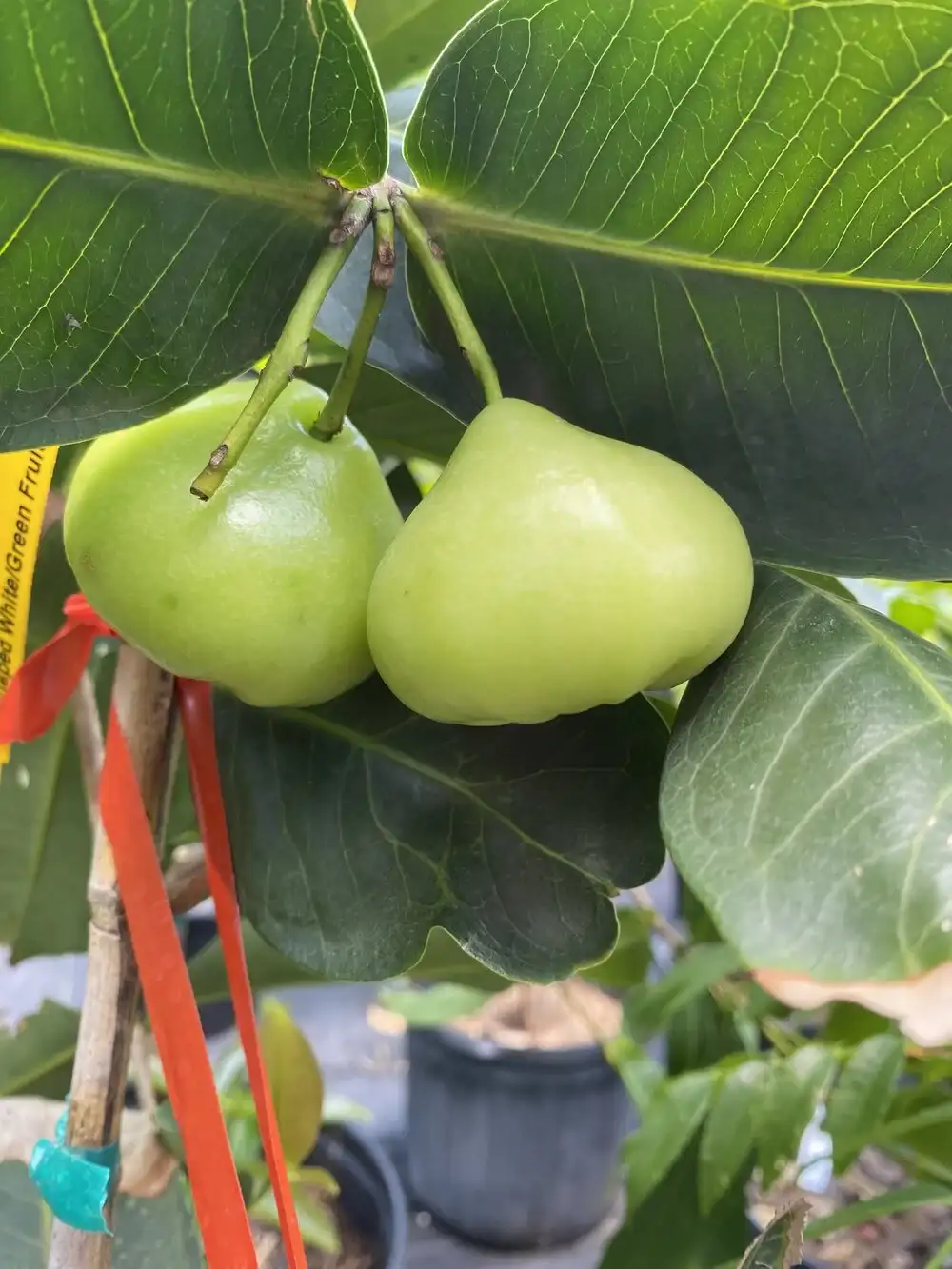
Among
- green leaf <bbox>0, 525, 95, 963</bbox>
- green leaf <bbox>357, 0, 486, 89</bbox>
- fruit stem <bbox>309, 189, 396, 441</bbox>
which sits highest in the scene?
green leaf <bbox>357, 0, 486, 89</bbox>

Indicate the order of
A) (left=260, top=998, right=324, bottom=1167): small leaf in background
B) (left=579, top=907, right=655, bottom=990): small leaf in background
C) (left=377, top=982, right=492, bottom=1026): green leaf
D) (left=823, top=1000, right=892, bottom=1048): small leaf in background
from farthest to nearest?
1. (left=377, top=982, right=492, bottom=1026): green leaf
2. (left=579, top=907, right=655, bottom=990): small leaf in background
3. (left=823, top=1000, right=892, bottom=1048): small leaf in background
4. (left=260, top=998, right=324, bottom=1167): small leaf in background

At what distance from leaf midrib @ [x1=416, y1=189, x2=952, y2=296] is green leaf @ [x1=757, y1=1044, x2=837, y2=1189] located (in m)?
0.54

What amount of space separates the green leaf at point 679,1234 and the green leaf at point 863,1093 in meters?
0.08

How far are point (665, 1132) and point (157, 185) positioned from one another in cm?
63

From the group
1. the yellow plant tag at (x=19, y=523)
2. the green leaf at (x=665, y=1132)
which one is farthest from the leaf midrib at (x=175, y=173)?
the green leaf at (x=665, y=1132)

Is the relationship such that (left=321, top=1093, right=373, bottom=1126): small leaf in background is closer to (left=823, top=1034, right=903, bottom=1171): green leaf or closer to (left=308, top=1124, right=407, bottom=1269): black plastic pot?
(left=308, top=1124, right=407, bottom=1269): black plastic pot

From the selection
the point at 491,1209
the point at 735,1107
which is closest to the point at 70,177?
the point at 735,1107

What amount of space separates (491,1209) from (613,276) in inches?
45.9

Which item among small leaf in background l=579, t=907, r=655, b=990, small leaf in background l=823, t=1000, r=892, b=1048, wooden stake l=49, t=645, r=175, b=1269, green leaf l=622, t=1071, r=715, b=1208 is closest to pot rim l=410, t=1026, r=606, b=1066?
small leaf in background l=579, t=907, r=655, b=990

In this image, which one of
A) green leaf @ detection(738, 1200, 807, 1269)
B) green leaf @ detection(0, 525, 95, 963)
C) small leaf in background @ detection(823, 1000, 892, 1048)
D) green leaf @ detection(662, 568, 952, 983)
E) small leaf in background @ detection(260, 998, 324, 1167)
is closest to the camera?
green leaf @ detection(662, 568, 952, 983)

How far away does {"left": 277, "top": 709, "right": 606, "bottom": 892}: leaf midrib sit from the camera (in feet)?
1.27

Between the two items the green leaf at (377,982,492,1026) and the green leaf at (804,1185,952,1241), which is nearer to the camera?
the green leaf at (804,1185,952,1241)

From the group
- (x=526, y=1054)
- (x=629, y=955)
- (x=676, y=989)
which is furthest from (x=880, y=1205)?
(x=526, y=1054)

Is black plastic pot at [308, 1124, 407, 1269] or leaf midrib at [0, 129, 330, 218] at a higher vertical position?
leaf midrib at [0, 129, 330, 218]
